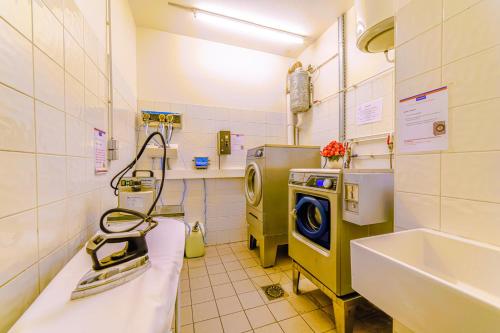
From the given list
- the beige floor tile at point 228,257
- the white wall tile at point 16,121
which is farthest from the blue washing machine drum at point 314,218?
the white wall tile at point 16,121

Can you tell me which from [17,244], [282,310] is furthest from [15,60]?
[282,310]

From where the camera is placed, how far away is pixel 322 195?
1419 millimetres

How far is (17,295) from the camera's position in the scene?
61 centimetres

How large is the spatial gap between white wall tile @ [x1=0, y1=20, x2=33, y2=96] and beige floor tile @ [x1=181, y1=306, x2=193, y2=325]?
5.18 ft

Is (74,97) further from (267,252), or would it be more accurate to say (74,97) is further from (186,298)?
(267,252)

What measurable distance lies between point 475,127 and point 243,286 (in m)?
1.89

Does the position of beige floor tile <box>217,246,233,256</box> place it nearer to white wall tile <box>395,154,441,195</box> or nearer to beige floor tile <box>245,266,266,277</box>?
beige floor tile <box>245,266,266,277</box>

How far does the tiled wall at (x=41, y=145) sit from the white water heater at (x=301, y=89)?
226 centimetres

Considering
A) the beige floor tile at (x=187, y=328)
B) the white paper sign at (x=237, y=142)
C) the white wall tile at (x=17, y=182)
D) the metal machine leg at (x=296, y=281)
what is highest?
the white paper sign at (x=237, y=142)

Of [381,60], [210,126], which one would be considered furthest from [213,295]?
[381,60]

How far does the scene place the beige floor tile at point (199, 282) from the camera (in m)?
1.86

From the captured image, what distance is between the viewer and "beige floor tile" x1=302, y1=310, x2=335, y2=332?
1387 millimetres

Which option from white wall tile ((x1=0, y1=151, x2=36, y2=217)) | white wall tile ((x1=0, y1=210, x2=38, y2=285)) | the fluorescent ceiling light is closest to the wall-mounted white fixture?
the fluorescent ceiling light

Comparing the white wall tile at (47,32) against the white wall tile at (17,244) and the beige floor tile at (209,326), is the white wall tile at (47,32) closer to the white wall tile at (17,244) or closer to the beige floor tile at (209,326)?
the white wall tile at (17,244)
